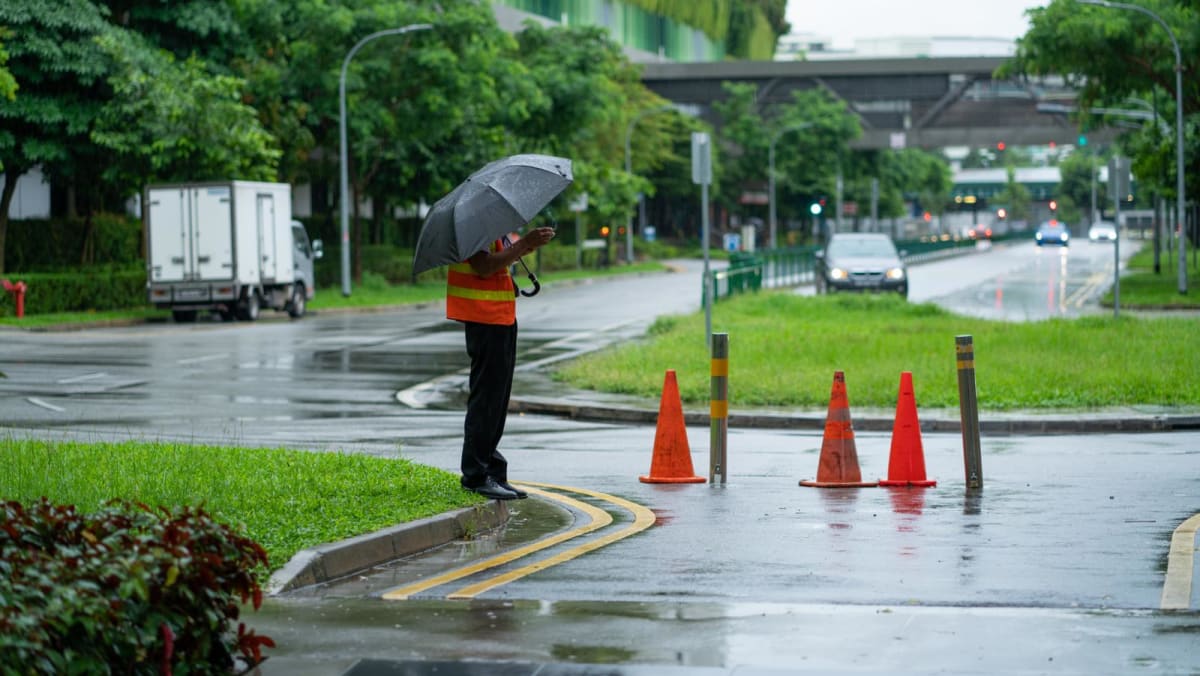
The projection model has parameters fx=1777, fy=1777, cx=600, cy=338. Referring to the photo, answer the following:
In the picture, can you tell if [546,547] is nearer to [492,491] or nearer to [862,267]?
[492,491]

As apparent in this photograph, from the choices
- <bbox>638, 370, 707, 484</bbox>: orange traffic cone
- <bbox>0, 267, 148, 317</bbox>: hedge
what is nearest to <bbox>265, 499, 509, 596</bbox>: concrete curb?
<bbox>638, 370, 707, 484</bbox>: orange traffic cone

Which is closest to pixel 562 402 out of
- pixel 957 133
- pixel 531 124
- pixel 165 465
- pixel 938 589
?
pixel 165 465

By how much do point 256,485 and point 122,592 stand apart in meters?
5.52

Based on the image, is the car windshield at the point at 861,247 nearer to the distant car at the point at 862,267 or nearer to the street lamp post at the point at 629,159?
the distant car at the point at 862,267

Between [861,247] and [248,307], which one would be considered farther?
[861,247]

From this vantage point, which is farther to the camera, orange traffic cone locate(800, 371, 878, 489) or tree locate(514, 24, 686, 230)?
tree locate(514, 24, 686, 230)

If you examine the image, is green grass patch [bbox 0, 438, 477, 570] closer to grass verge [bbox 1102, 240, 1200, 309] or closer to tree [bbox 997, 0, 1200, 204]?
grass verge [bbox 1102, 240, 1200, 309]

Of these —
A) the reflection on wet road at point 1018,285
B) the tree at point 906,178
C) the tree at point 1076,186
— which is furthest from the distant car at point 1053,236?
the tree at point 1076,186

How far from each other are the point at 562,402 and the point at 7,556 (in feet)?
47.7

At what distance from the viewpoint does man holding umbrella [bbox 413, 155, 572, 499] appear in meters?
11.1

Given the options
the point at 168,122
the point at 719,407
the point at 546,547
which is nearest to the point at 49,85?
the point at 168,122

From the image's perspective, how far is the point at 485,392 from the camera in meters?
11.5

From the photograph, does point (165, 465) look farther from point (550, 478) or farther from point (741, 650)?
point (741, 650)

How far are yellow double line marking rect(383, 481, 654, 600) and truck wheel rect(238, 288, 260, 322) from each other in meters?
26.9
